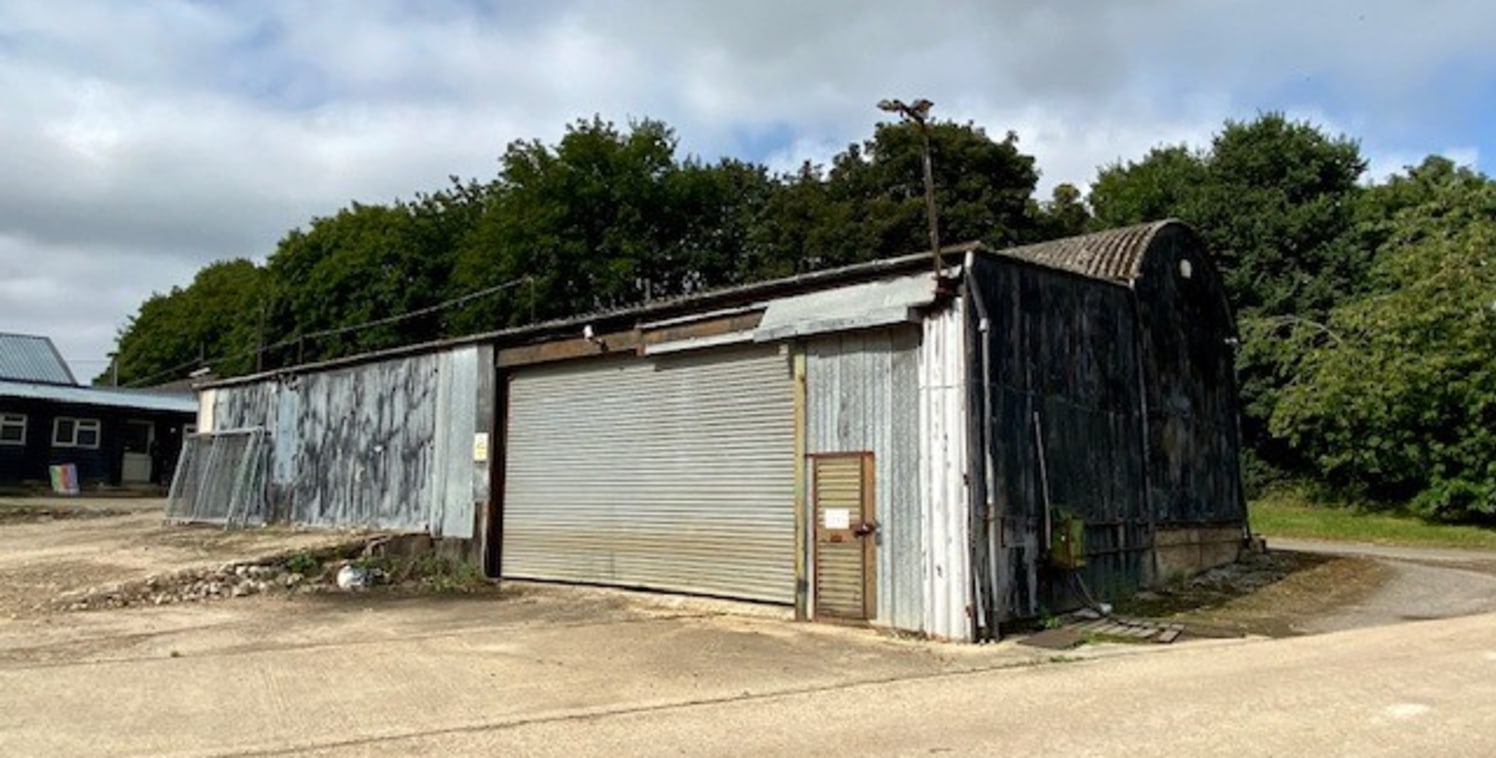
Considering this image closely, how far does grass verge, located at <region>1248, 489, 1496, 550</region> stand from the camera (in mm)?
22964

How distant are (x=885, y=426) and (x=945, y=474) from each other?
1.02 meters

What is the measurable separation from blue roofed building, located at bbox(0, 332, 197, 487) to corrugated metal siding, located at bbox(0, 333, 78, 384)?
8.04 m

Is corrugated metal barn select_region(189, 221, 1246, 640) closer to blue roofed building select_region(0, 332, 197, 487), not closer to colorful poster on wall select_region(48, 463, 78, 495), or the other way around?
colorful poster on wall select_region(48, 463, 78, 495)

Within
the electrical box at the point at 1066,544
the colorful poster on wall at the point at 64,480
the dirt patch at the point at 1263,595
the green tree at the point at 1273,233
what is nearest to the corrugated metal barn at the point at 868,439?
the electrical box at the point at 1066,544

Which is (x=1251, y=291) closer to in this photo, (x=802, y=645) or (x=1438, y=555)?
(x=1438, y=555)

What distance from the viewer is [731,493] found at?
13070mm

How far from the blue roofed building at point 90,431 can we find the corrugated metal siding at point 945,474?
34059 millimetres

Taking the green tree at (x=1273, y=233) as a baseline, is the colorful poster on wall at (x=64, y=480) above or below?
below

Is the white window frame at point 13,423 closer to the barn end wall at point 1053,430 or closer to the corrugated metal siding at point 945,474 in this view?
the corrugated metal siding at point 945,474

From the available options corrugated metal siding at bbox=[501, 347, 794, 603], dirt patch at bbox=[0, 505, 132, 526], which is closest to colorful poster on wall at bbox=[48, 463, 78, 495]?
dirt patch at bbox=[0, 505, 132, 526]

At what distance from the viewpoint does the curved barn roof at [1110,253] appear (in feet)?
47.4

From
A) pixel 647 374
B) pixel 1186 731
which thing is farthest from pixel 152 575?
pixel 1186 731

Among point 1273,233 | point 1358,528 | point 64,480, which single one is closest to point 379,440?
point 64,480

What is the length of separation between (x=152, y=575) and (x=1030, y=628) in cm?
1198
